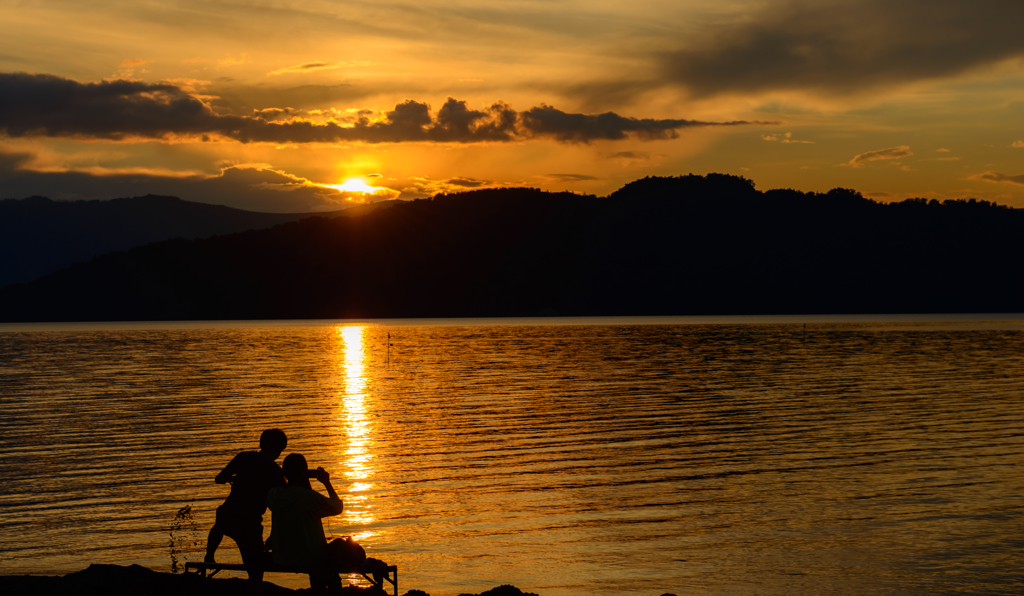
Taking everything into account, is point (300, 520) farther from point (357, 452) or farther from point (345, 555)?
point (357, 452)

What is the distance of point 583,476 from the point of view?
72.4 ft

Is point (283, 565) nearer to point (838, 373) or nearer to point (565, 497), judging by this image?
point (565, 497)

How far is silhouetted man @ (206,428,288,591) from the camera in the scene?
10.5 metres

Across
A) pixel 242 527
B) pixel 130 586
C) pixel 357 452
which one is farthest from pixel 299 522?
pixel 357 452

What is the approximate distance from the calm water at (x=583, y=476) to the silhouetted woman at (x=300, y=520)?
4157 millimetres

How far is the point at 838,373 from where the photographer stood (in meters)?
55.0

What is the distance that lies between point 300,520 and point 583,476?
13.3 m

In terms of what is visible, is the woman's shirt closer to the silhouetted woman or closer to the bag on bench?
the silhouetted woman

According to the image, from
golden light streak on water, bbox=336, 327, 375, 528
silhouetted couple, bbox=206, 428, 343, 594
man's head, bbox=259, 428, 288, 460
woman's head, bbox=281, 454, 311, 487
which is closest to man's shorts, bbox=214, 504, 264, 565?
silhouetted couple, bbox=206, 428, 343, 594

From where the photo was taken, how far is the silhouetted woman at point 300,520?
31.5 feet

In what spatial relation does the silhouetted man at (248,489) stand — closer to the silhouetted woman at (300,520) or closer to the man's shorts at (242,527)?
the man's shorts at (242,527)

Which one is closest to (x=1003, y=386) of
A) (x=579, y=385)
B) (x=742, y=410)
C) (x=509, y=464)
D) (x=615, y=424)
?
(x=742, y=410)

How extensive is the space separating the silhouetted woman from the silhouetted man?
0.78m

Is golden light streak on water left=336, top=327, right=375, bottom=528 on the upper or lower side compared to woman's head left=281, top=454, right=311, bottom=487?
lower
